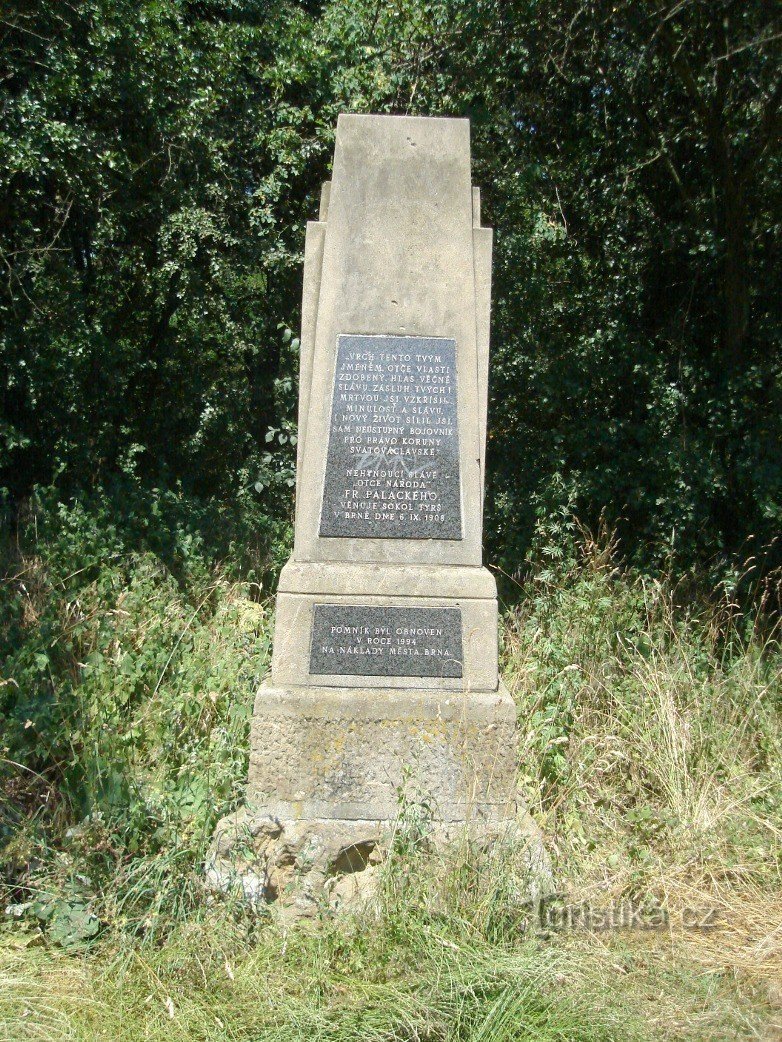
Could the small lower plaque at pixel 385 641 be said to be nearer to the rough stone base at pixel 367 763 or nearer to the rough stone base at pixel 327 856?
the rough stone base at pixel 367 763

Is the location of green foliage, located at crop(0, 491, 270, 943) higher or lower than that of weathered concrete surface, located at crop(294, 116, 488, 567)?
lower

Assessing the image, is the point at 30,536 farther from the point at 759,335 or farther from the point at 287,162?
the point at 759,335

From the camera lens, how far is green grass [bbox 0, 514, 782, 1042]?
249 centimetres

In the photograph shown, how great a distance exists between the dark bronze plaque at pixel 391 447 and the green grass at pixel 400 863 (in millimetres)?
1098

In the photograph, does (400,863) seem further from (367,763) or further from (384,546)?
(384,546)

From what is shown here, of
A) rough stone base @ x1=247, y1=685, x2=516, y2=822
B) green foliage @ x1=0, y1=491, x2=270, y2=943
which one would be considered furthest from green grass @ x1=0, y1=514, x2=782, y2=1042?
rough stone base @ x1=247, y1=685, x2=516, y2=822

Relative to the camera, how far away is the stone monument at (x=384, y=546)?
10.9 ft

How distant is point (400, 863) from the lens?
290 centimetres

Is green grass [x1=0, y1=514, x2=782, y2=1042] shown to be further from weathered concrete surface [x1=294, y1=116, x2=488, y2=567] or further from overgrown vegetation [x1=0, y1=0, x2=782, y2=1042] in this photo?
weathered concrete surface [x1=294, y1=116, x2=488, y2=567]

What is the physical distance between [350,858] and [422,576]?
41.7 inches

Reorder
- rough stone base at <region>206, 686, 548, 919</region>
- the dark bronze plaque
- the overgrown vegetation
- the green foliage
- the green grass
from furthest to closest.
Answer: the dark bronze plaque, rough stone base at <region>206, 686, 548, 919</region>, the green foliage, the overgrown vegetation, the green grass

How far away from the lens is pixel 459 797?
334 centimetres

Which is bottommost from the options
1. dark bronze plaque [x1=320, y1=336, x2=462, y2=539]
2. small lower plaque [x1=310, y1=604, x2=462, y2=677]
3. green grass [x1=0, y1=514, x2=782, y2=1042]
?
green grass [x1=0, y1=514, x2=782, y2=1042]

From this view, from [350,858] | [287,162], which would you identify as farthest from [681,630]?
[287,162]
